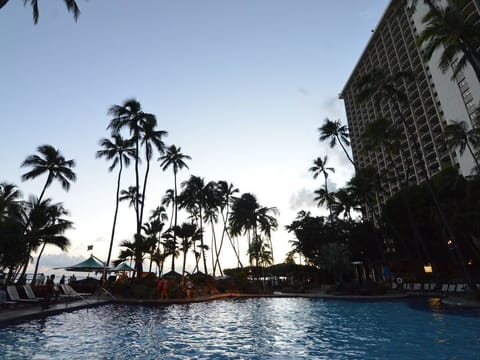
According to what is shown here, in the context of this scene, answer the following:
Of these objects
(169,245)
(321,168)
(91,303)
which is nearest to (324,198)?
(321,168)

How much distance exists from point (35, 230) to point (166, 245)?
28627 mm

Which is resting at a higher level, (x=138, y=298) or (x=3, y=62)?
(x=3, y=62)

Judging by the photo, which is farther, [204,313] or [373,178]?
[373,178]

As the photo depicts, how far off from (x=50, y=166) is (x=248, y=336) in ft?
99.8

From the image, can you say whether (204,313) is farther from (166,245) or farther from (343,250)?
(166,245)

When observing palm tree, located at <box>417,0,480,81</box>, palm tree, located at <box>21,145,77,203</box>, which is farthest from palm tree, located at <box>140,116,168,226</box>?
palm tree, located at <box>417,0,480,81</box>

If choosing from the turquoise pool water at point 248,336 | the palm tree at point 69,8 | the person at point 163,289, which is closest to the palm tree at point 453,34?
the turquoise pool water at point 248,336

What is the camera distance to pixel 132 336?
1066cm

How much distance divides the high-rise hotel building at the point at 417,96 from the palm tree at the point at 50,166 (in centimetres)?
4236

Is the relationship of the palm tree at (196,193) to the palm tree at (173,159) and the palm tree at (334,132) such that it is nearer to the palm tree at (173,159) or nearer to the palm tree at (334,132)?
the palm tree at (173,159)

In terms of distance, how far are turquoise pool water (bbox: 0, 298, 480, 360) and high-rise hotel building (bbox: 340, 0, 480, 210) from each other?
36714mm

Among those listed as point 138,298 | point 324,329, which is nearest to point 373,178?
point 324,329

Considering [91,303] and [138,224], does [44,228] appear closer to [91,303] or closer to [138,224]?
[138,224]

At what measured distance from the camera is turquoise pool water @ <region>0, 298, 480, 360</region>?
8242mm
